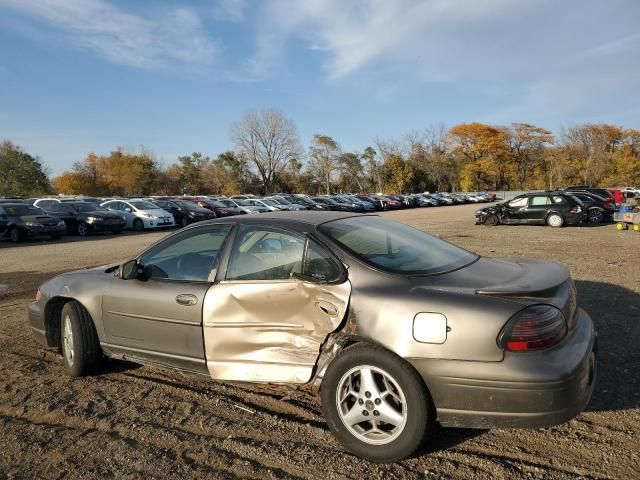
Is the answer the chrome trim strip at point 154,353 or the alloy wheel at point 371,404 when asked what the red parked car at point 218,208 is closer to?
the chrome trim strip at point 154,353

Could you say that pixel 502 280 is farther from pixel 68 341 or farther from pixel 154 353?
pixel 68 341

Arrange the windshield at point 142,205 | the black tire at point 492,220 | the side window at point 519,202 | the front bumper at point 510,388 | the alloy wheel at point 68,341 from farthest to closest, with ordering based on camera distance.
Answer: the windshield at point 142,205, the black tire at point 492,220, the side window at point 519,202, the alloy wheel at point 68,341, the front bumper at point 510,388

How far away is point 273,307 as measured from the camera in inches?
132

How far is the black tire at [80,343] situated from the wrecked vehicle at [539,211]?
19157 mm

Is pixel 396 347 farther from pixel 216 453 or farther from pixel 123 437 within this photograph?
pixel 123 437

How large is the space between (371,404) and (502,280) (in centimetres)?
113

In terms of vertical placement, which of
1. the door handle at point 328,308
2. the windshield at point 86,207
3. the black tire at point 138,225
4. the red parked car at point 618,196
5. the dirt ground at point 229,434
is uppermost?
the windshield at point 86,207

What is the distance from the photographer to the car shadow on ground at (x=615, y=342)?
355 centimetres

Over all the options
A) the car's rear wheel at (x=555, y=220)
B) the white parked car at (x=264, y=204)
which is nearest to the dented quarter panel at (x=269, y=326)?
the car's rear wheel at (x=555, y=220)

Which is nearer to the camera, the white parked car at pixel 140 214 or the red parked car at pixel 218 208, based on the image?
the white parked car at pixel 140 214

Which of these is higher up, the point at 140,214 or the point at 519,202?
the point at 140,214

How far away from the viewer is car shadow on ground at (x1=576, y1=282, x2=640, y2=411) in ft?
11.7

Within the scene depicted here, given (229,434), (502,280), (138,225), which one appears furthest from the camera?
(138,225)

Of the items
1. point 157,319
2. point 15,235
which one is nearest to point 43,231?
point 15,235
